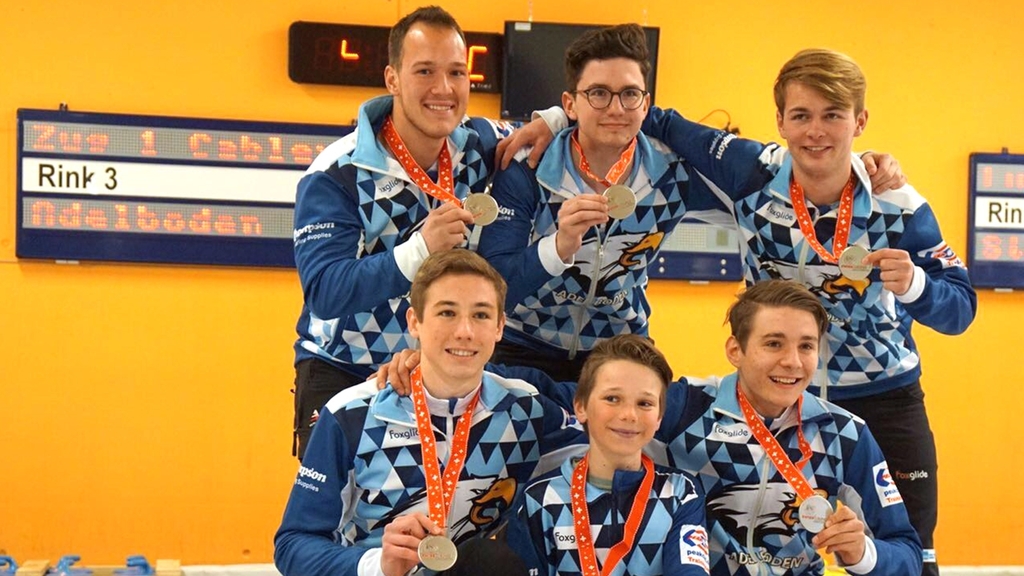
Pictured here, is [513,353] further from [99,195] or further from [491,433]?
[99,195]

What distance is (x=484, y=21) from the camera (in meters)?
6.22

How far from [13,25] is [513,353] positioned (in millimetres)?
3597

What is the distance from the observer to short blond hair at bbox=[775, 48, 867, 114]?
347 cm

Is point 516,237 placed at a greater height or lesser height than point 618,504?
greater

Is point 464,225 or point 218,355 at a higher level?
point 464,225

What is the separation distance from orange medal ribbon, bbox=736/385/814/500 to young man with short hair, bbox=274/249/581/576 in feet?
2.00

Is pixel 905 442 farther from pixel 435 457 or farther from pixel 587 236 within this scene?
pixel 435 457

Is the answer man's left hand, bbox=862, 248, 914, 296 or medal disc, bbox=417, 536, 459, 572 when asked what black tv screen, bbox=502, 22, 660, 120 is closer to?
man's left hand, bbox=862, 248, 914, 296

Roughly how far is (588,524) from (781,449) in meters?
0.59

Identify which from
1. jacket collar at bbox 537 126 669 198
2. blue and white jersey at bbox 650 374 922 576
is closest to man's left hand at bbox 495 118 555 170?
jacket collar at bbox 537 126 669 198

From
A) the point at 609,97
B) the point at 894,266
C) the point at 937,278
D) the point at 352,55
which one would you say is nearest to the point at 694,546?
the point at 894,266

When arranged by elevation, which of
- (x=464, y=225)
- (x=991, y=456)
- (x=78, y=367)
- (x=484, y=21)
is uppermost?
(x=484, y=21)

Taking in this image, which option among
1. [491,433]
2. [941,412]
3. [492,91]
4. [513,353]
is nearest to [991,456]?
[941,412]

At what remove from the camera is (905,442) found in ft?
12.3
